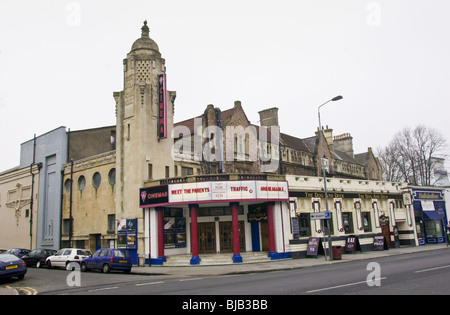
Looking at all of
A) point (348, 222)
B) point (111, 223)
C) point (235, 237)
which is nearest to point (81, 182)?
point (111, 223)

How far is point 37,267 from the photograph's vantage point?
2992 centimetres

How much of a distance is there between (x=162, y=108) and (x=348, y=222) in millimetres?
19197

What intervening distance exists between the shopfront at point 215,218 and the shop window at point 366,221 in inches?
418

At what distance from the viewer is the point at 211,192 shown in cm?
2714

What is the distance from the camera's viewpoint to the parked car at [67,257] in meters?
27.0

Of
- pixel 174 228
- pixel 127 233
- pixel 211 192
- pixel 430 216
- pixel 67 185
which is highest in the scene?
pixel 67 185

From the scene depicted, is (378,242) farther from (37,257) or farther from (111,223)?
(37,257)

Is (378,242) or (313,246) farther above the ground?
(313,246)

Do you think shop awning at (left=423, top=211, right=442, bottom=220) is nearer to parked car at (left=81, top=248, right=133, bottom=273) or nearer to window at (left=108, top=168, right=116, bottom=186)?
window at (left=108, top=168, right=116, bottom=186)

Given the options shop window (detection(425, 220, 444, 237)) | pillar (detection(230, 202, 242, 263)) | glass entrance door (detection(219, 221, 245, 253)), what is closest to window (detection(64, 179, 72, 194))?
glass entrance door (detection(219, 221, 245, 253))

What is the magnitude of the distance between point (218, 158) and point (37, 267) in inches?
667

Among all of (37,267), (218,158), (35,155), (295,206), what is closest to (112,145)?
(35,155)

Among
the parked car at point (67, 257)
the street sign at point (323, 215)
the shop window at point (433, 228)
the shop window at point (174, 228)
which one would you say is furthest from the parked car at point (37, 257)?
the shop window at point (433, 228)
